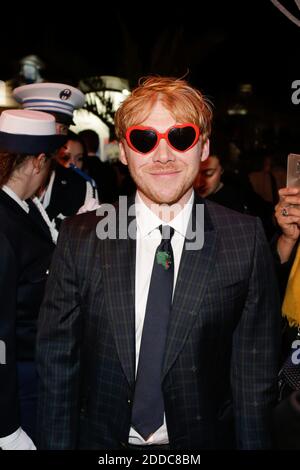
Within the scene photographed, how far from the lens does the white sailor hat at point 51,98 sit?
3.39m

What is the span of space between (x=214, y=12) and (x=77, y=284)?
32.5 feet

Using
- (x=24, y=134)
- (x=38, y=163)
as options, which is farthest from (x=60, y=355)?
(x=24, y=134)

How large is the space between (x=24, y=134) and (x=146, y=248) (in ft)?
3.25

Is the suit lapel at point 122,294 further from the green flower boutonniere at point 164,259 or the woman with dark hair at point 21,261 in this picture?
the woman with dark hair at point 21,261

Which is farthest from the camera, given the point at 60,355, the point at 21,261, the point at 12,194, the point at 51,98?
the point at 51,98

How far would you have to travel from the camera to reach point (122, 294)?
5.93 ft

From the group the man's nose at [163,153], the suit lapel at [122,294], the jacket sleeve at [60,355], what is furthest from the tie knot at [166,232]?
the jacket sleeve at [60,355]

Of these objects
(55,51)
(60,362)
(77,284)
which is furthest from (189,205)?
(55,51)

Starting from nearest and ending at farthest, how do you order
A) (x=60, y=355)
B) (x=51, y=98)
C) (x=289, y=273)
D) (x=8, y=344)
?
(x=60, y=355) < (x=8, y=344) < (x=289, y=273) < (x=51, y=98)

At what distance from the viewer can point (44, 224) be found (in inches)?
106

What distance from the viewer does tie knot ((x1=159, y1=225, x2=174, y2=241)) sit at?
6.11 ft

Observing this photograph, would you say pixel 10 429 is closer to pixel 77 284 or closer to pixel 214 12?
pixel 77 284

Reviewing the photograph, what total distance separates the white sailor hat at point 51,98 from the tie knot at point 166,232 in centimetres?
182

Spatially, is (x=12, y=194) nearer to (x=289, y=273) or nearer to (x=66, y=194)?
(x=66, y=194)
